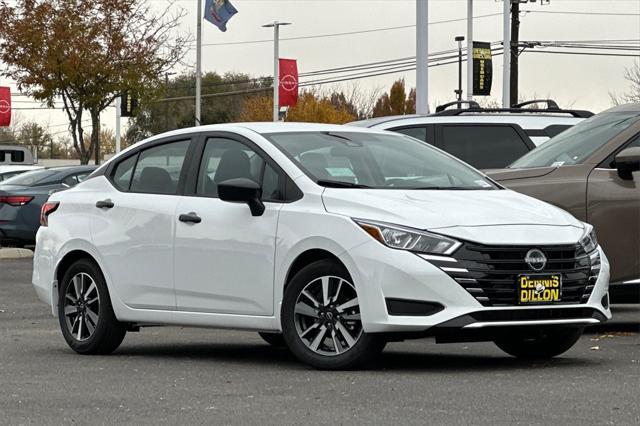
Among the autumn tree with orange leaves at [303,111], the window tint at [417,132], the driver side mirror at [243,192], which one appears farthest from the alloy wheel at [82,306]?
the autumn tree with orange leaves at [303,111]

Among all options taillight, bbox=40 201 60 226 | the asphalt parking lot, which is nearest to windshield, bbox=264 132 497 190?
the asphalt parking lot

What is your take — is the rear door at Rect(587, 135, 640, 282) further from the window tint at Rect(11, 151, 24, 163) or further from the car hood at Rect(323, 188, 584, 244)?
the window tint at Rect(11, 151, 24, 163)

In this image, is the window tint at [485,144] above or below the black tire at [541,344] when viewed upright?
above

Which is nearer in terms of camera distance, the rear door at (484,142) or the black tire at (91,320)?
the black tire at (91,320)

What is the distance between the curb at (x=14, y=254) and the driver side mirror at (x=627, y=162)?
15690 mm

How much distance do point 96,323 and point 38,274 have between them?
36.4 inches

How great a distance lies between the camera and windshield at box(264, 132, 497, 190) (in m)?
10.1

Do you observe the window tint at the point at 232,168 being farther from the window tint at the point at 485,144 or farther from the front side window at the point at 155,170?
the window tint at the point at 485,144

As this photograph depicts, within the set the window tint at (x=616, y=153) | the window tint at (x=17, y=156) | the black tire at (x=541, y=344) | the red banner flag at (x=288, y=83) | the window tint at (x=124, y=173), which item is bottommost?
the black tire at (x=541, y=344)

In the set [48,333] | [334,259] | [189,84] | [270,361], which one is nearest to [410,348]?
[270,361]

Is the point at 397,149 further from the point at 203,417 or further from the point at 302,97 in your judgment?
the point at 302,97

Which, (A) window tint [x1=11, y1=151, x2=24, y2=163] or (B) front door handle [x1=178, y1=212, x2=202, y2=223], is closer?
(B) front door handle [x1=178, y1=212, x2=202, y2=223]

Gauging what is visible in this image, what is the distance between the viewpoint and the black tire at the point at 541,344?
10.3 meters

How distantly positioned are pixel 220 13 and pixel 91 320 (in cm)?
4443
